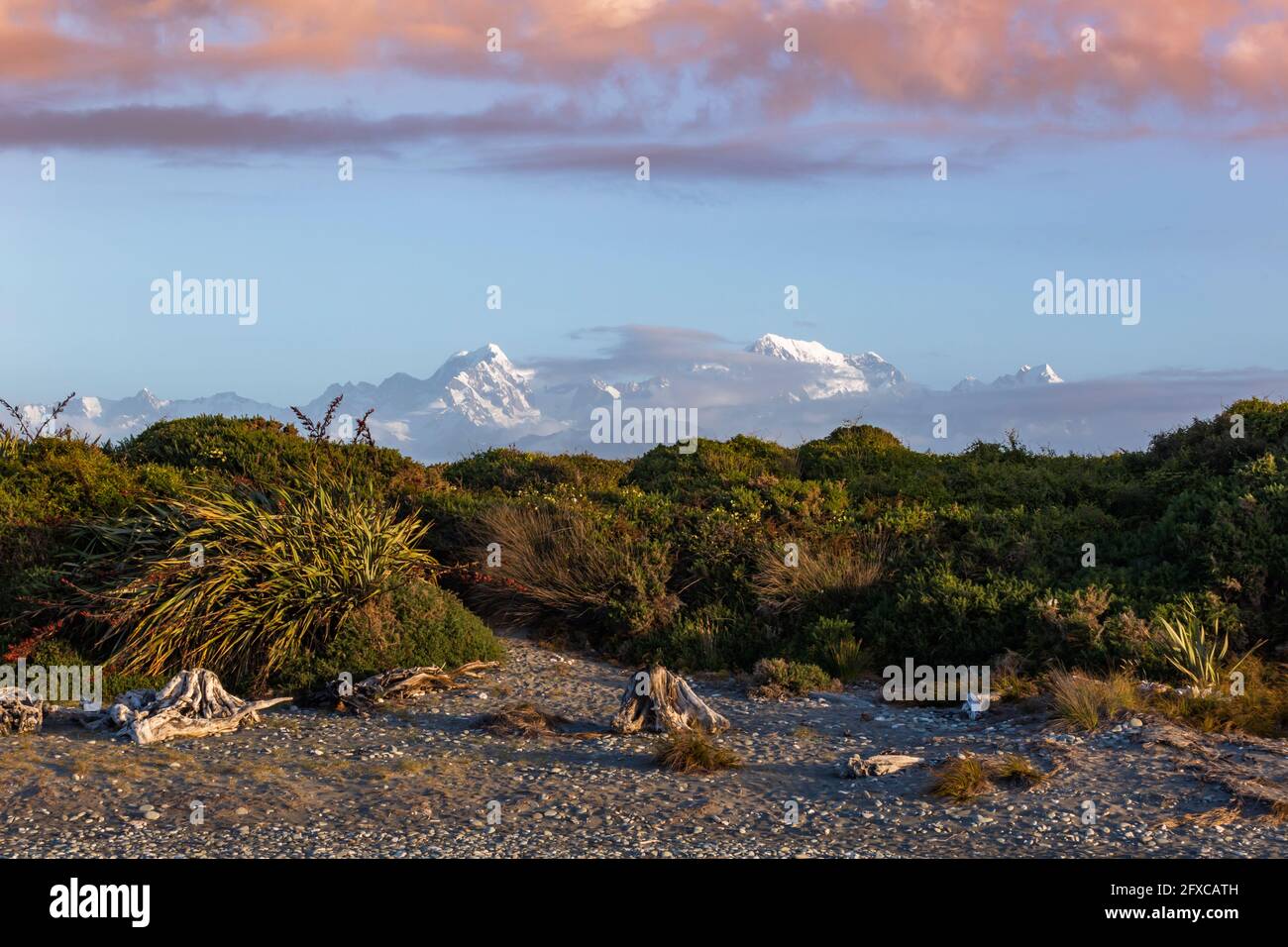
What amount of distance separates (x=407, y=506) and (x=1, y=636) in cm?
493

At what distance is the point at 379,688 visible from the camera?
440 inches

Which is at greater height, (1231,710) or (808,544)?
(808,544)

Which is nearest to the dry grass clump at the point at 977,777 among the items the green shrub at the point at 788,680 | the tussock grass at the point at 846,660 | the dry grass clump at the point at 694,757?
the dry grass clump at the point at 694,757

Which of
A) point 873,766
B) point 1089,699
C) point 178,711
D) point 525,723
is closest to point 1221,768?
point 1089,699

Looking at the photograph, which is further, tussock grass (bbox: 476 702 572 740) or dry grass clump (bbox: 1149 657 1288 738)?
dry grass clump (bbox: 1149 657 1288 738)

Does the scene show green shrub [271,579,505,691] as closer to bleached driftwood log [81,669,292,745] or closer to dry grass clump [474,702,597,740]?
bleached driftwood log [81,669,292,745]

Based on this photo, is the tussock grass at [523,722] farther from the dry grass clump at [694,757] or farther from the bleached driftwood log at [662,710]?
the dry grass clump at [694,757]

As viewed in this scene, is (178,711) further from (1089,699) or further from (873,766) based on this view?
(1089,699)

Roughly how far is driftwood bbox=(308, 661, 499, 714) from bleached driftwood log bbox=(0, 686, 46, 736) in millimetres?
2220

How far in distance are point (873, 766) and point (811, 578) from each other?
15.8 feet

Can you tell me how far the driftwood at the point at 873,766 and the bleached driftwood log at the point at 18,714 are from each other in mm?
6625

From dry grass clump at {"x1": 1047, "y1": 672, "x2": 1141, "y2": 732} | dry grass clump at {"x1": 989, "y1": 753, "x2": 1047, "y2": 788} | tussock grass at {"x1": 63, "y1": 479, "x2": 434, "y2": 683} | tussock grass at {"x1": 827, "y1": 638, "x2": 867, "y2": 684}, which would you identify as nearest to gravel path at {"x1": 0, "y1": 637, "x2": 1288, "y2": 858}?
dry grass clump at {"x1": 989, "y1": 753, "x2": 1047, "y2": 788}

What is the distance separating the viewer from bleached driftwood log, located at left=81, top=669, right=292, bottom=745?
10.2 meters

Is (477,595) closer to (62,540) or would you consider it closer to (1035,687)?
(62,540)
